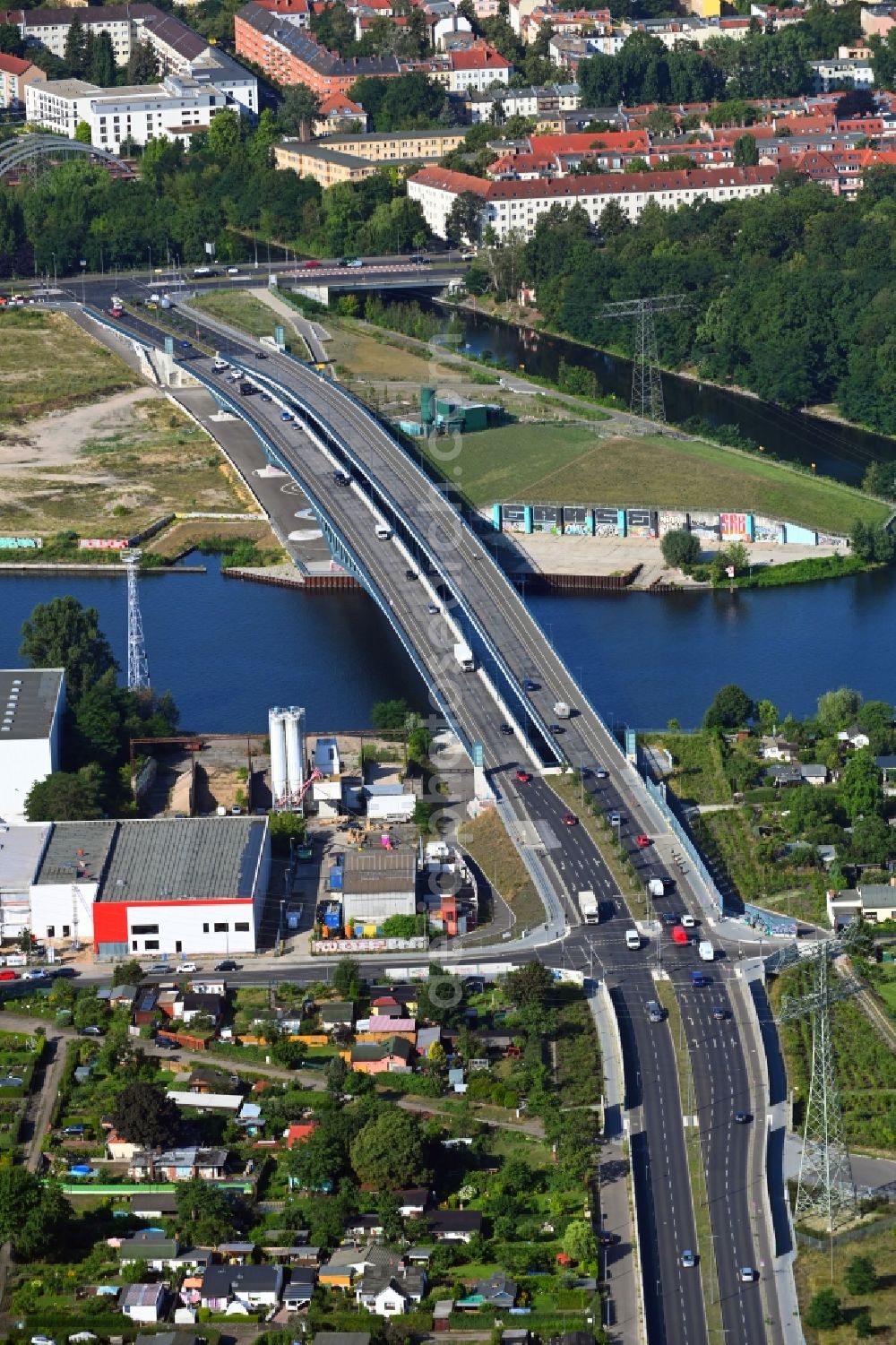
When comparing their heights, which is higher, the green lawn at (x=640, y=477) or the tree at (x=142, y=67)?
the tree at (x=142, y=67)

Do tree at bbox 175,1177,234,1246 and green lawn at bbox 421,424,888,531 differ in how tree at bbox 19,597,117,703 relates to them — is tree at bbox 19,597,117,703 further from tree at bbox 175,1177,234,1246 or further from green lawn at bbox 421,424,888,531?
tree at bbox 175,1177,234,1246

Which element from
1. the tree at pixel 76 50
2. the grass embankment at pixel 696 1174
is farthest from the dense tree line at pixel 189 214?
the grass embankment at pixel 696 1174

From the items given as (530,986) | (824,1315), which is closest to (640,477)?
(530,986)

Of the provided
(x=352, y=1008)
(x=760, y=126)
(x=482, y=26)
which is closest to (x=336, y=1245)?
(x=352, y=1008)

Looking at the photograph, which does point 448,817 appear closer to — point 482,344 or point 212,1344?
point 212,1344

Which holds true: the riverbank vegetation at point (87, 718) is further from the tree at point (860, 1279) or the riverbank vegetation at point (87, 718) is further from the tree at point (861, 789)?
the tree at point (860, 1279)

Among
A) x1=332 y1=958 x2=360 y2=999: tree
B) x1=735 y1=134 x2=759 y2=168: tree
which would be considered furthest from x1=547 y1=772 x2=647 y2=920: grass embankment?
x1=735 y1=134 x2=759 y2=168: tree

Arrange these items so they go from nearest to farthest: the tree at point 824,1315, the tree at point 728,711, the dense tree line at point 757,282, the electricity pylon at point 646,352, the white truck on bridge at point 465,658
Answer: the tree at point 824,1315, the tree at point 728,711, the white truck on bridge at point 465,658, the electricity pylon at point 646,352, the dense tree line at point 757,282
